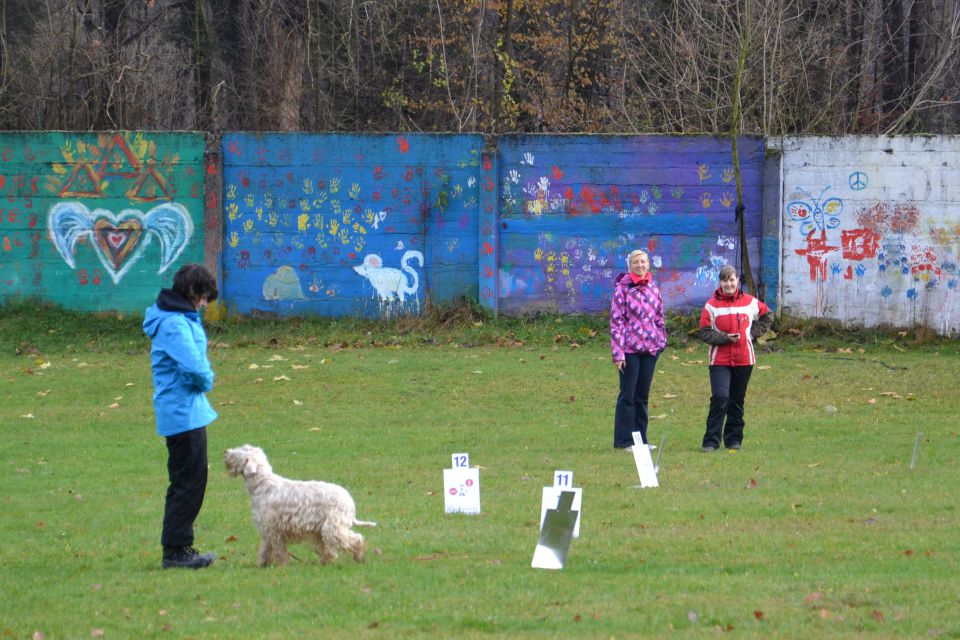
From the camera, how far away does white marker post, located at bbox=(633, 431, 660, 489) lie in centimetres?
1095

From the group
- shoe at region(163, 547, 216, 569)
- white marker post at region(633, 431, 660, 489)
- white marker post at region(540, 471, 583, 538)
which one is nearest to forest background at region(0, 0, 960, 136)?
white marker post at region(633, 431, 660, 489)

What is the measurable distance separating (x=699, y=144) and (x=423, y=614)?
16.4 metres

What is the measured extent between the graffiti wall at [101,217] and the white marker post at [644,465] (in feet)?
43.9

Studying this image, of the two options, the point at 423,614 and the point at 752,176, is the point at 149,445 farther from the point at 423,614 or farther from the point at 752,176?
the point at 752,176

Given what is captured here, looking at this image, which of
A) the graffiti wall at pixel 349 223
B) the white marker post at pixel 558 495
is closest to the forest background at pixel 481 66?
the graffiti wall at pixel 349 223

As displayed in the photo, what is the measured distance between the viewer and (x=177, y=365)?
841cm

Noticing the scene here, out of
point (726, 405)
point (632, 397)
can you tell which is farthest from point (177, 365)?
point (726, 405)

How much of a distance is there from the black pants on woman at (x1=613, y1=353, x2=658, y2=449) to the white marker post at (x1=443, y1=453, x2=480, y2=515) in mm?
3567

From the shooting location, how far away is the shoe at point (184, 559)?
8500mm

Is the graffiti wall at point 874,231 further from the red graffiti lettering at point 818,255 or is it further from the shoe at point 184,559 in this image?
the shoe at point 184,559

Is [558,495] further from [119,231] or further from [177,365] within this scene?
[119,231]

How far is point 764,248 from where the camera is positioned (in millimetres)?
22094

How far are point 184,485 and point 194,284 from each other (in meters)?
1.34

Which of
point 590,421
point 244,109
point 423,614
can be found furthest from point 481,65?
point 423,614
